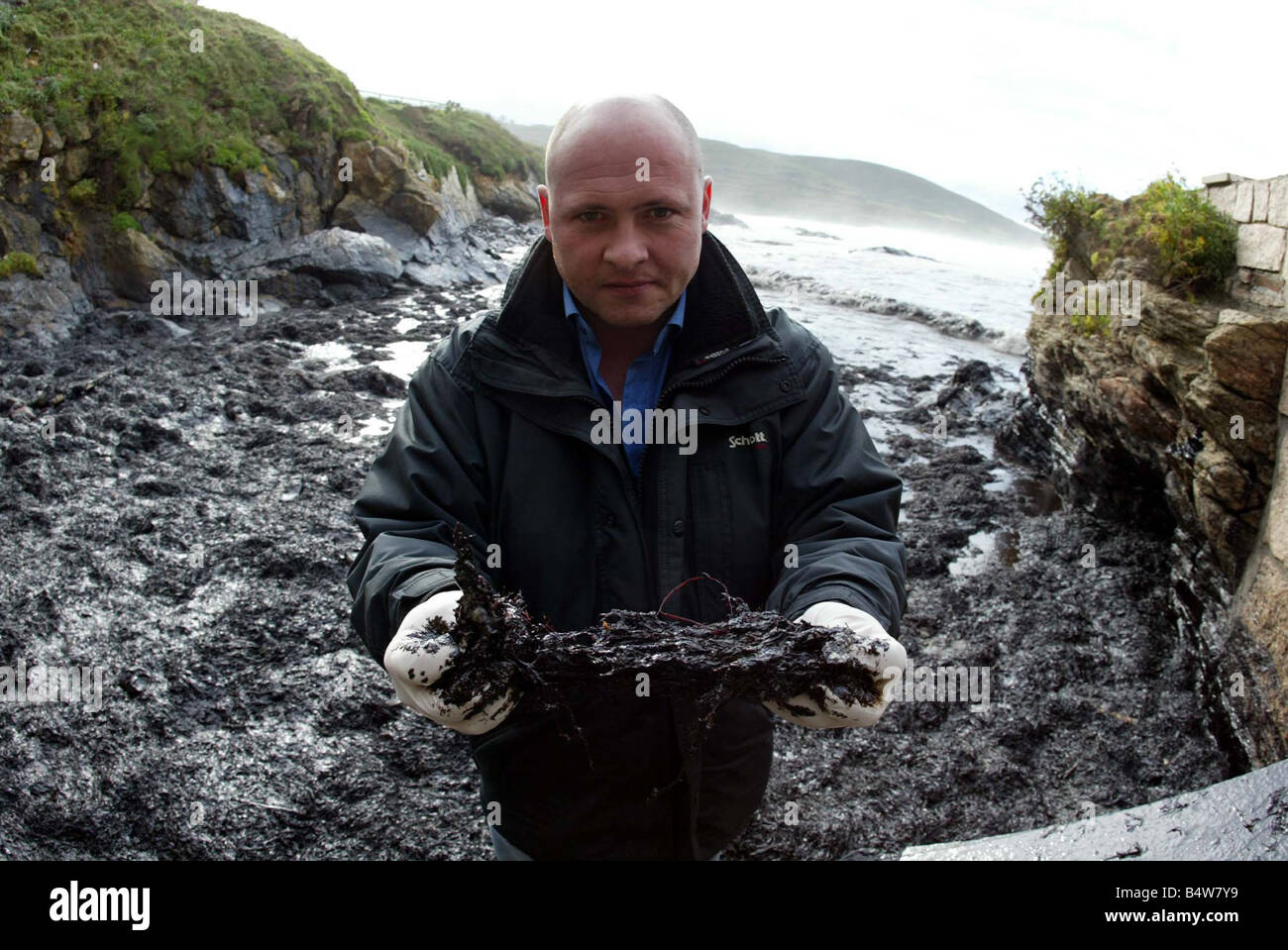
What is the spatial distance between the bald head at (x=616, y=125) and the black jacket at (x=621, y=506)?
13.1 inches

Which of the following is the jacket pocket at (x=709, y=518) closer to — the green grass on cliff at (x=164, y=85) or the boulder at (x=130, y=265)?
the boulder at (x=130, y=265)

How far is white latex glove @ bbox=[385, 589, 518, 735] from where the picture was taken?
2092 mm

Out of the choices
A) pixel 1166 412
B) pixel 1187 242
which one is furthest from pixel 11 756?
pixel 1187 242

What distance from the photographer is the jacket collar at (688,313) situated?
100 inches

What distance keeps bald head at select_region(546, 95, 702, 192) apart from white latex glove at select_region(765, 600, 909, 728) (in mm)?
1286

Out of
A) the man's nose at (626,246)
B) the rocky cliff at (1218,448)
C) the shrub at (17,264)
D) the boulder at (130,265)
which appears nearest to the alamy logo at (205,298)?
the boulder at (130,265)

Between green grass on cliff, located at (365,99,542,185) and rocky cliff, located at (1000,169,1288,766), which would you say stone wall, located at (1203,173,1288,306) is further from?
green grass on cliff, located at (365,99,542,185)

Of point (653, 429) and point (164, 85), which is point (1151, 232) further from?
point (164, 85)

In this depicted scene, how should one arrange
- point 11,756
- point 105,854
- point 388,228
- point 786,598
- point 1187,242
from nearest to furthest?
1. point 786,598
2. point 105,854
3. point 11,756
4. point 1187,242
5. point 388,228

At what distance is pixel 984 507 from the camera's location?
9680 millimetres

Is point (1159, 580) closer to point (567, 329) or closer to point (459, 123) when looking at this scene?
point (567, 329)

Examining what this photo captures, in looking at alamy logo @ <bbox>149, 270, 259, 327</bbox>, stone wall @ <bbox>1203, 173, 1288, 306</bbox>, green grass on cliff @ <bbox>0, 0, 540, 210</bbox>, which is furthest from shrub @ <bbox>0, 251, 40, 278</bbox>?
stone wall @ <bbox>1203, 173, 1288, 306</bbox>

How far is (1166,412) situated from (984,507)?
249 centimetres

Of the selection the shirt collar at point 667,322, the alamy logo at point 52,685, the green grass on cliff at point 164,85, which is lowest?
the alamy logo at point 52,685
